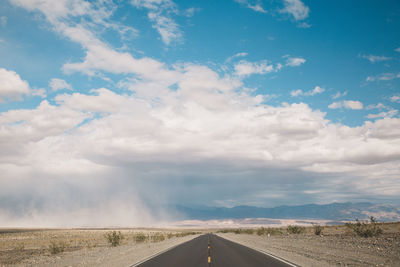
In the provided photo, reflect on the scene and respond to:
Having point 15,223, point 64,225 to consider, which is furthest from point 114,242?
point 15,223

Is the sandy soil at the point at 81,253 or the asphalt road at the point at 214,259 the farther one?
the sandy soil at the point at 81,253

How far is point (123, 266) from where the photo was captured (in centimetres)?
Result: 1335

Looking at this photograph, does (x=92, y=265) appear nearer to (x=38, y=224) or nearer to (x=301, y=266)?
(x=301, y=266)

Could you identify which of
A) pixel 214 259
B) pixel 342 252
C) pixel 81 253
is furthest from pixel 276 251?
pixel 81 253

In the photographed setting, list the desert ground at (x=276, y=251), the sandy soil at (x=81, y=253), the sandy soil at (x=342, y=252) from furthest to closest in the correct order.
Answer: the sandy soil at (x=81, y=253), the desert ground at (x=276, y=251), the sandy soil at (x=342, y=252)

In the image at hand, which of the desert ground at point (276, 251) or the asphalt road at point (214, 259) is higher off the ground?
the asphalt road at point (214, 259)

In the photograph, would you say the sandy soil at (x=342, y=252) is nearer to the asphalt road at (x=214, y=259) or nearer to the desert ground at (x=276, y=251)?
the desert ground at (x=276, y=251)

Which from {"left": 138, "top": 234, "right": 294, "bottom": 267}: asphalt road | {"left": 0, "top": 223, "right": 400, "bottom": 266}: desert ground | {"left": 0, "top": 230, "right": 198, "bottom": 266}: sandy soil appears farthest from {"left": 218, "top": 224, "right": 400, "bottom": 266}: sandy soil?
{"left": 0, "top": 230, "right": 198, "bottom": 266}: sandy soil

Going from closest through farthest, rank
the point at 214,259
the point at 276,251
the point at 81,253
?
the point at 214,259 → the point at 276,251 → the point at 81,253

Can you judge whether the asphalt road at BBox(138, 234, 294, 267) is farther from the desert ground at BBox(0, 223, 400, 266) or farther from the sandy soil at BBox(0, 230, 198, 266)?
the sandy soil at BBox(0, 230, 198, 266)

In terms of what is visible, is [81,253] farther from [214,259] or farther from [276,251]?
[276,251]

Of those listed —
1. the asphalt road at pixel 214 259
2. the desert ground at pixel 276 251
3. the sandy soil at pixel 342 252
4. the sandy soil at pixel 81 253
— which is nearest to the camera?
the asphalt road at pixel 214 259

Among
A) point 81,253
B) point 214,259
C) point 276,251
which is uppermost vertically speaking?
point 214,259

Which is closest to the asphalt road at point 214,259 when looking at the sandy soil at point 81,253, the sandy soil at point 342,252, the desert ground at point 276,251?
the desert ground at point 276,251
